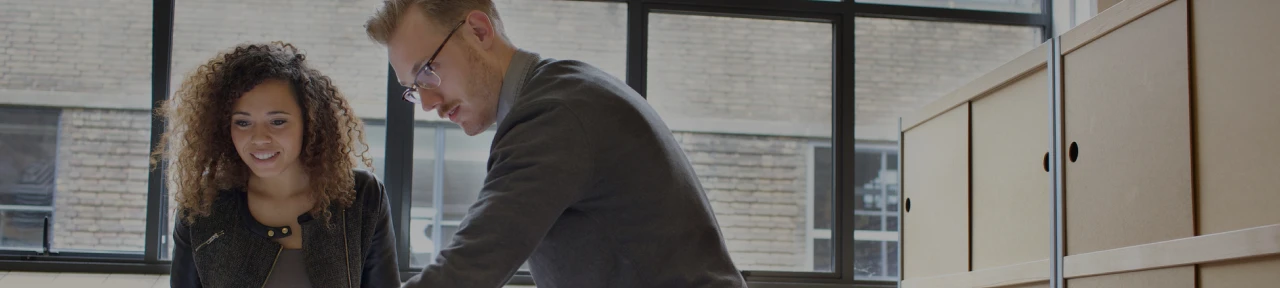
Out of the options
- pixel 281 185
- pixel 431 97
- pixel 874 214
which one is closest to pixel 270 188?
pixel 281 185

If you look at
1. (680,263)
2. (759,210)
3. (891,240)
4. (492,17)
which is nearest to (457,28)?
(492,17)

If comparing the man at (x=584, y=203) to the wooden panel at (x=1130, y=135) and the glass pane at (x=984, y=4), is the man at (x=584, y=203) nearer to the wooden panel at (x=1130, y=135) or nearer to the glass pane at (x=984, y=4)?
the wooden panel at (x=1130, y=135)

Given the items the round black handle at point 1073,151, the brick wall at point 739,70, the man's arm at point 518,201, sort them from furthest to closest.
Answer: the brick wall at point 739,70 → the round black handle at point 1073,151 → the man's arm at point 518,201

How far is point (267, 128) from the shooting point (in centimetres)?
205

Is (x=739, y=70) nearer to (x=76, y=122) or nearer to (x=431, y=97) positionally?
(x=76, y=122)

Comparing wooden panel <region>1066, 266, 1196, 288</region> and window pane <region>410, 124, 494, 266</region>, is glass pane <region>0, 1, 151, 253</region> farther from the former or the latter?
wooden panel <region>1066, 266, 1196, 288</region>

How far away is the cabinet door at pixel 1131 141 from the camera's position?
2223mm

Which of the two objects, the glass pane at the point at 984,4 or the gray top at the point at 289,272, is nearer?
the gray top at the point at 289,272

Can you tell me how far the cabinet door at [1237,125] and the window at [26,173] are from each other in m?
3.88

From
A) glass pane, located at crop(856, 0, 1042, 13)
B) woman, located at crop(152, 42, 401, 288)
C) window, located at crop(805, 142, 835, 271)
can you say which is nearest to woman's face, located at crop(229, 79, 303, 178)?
woman, located at crop(152, 42, 401, 288)

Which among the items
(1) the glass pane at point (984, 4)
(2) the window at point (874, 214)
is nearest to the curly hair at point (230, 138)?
(2) the window at point (874, 214)

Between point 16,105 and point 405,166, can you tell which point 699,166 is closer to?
point 405,166

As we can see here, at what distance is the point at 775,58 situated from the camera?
467cm

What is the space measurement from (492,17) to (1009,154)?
6.45 ft
